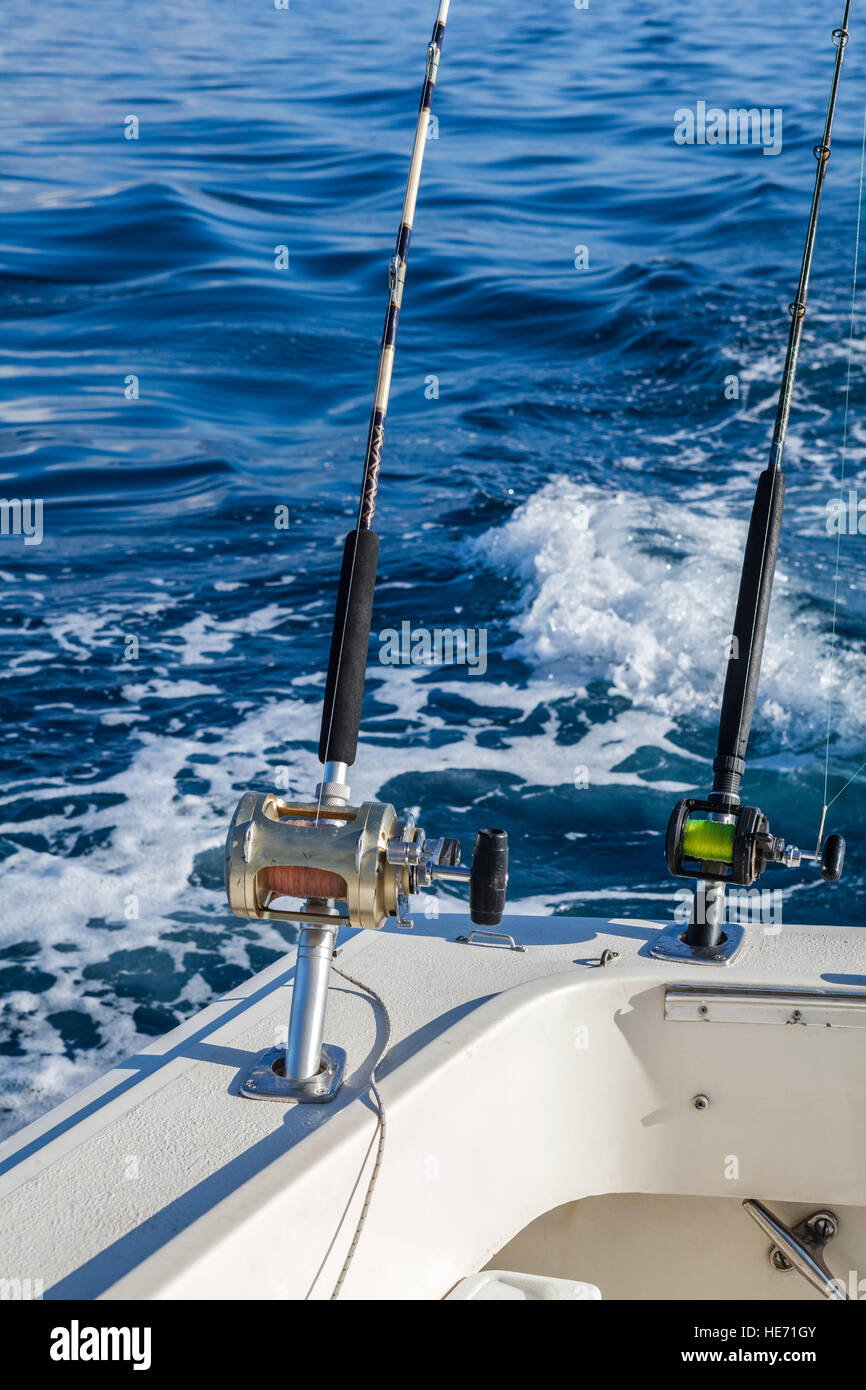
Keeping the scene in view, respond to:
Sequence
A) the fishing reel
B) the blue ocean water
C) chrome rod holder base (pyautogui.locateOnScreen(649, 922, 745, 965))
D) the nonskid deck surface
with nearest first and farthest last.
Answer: the nonskid deck surface → the fishing reel → chrome rod holder base (pyautogui.locateOnScreen(649, 922, 745, 965)) → the blue ocean water

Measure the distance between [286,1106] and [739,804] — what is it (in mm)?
685

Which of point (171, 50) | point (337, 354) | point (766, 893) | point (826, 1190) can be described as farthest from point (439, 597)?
point (171, 50)

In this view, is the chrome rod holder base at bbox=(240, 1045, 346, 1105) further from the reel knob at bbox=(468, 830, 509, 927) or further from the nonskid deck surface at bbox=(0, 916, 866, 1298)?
the reel knob at bbox=(468, 830, 509, 927)

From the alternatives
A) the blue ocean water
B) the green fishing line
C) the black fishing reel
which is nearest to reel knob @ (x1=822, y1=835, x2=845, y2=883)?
the black fishing reel

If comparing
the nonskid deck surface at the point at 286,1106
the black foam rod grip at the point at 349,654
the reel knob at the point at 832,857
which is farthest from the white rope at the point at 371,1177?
the reel knob at the point at 832,857

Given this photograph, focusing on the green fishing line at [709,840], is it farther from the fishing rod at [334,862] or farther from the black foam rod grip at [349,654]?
the black foam rod grip at [349,654]

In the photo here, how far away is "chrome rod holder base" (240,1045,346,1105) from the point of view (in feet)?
4.48

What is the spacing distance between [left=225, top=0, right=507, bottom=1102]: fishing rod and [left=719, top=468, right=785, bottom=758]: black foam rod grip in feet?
1.54

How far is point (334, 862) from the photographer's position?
125 cm

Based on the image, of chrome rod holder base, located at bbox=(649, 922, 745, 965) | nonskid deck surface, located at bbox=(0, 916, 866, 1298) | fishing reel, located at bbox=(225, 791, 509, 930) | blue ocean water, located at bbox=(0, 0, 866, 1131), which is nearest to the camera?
nonskid deck surface, located at bbox=(0, 916, 866, 1298)

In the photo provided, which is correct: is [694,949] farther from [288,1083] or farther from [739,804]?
[288,1083]

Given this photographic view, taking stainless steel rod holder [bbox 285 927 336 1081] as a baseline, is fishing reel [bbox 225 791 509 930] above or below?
above
